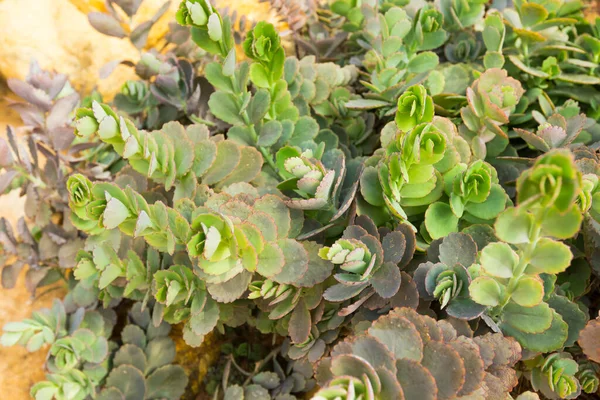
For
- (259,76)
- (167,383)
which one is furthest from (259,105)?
(167,383)

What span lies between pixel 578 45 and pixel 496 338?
2.62 ft

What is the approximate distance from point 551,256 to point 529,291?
0.07m

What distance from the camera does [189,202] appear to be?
772mm

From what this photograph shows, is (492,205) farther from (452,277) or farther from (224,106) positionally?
(224,106)

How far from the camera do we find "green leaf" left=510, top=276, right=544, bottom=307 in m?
0.59

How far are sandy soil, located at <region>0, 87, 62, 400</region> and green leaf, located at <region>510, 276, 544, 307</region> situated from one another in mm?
1067

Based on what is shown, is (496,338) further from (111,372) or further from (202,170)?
(111,372)

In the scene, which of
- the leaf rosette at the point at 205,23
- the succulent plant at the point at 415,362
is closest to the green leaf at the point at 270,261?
the succulent plant at the point at 415,362

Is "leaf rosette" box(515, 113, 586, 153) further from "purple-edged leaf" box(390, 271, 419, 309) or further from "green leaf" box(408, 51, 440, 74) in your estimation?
"purple-edged leaf" box(390, 271, 419, 309)

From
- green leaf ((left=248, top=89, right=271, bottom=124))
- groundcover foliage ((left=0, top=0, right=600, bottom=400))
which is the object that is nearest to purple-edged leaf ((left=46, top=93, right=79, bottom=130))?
groundcover foliage ((left=0, top=0, right=600, bottom=400))

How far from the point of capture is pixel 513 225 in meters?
0.51

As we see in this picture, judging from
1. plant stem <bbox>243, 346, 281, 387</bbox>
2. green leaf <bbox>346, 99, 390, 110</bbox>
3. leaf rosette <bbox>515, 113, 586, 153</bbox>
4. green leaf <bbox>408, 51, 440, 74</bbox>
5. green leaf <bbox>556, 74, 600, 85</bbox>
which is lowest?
plant stem <bbox>243, 346, 281, 387</bbox>

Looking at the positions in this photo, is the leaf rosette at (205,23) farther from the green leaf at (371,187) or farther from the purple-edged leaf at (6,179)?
the purple-edged leaf at (6,179)

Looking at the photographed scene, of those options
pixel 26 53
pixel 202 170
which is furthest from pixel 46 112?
pixel 202 170
